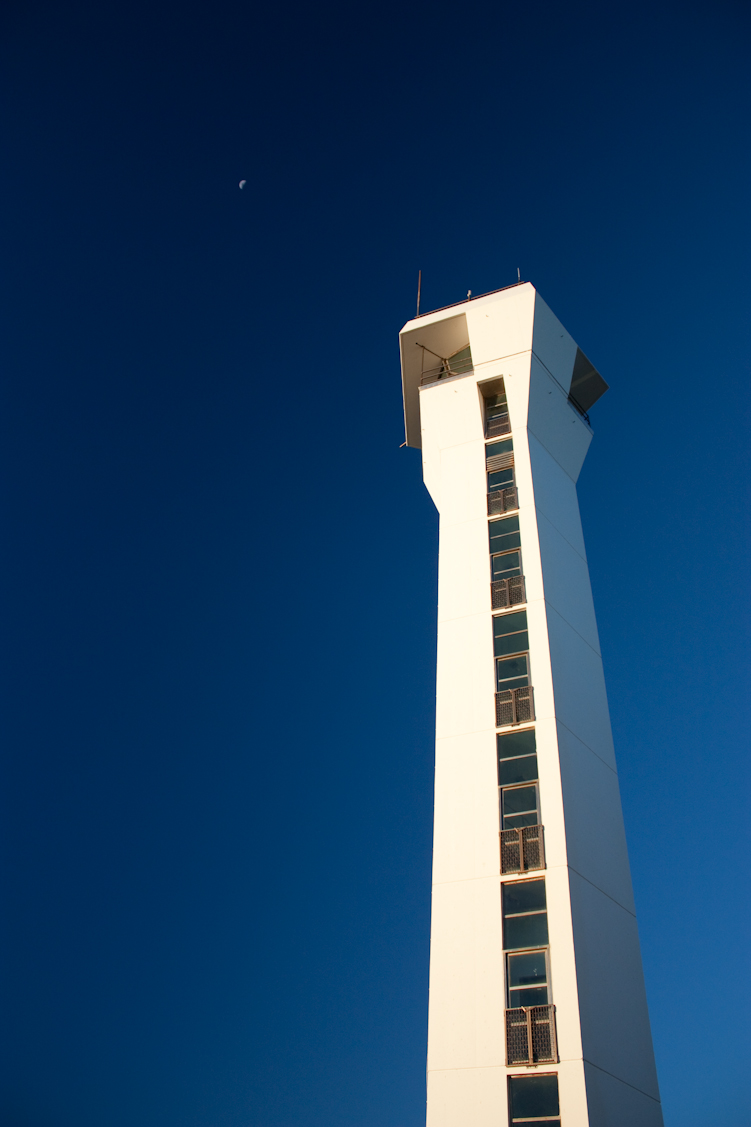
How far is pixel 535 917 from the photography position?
20.5m

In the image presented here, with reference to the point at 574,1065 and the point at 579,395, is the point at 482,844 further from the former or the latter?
the point at 579,395

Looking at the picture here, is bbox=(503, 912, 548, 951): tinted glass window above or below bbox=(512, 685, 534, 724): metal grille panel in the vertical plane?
below

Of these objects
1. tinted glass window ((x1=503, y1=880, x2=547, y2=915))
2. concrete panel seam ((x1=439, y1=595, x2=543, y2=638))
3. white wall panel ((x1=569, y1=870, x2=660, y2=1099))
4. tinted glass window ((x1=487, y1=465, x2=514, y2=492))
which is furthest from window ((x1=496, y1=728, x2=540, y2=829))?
tinted glass window ((x1=487, y1=465, x2=514, y2=492))

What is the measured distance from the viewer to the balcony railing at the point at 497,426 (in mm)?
31953

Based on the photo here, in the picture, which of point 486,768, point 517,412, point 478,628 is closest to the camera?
point 486,768

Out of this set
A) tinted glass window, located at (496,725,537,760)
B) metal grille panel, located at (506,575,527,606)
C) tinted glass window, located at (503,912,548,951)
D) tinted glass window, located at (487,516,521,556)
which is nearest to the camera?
tinted glass window, located at (503,912,548,951)

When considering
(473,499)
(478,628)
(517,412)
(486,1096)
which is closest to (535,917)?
(486,1096)

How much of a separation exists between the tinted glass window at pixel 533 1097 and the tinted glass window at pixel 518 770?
22.8 feet

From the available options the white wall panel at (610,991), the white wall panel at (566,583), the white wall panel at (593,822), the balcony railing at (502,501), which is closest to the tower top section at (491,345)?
the balcony railing at (502,501)

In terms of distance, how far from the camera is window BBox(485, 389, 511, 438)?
32.1m

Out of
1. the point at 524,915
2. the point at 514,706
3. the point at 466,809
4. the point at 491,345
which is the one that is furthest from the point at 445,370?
the point at 524,915

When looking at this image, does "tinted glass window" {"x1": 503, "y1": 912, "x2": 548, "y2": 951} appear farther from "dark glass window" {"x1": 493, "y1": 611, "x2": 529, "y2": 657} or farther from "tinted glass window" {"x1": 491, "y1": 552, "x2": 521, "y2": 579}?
"tinted glass window" {"x1": 491, "y1": 552, "x2": 521, "y2": 579}

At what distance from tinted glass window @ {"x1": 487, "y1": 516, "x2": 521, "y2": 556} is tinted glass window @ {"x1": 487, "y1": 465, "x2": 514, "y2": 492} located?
5.21 ft

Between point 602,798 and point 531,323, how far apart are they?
717 inches
